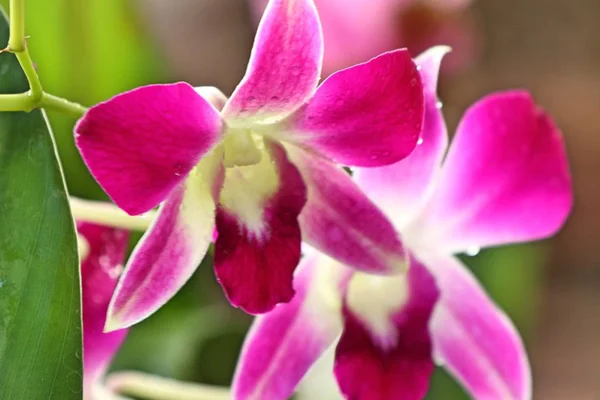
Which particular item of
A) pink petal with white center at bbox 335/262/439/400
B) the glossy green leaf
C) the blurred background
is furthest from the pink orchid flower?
the glossy green leaf

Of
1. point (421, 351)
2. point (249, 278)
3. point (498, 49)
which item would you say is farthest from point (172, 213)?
point (498, 49)

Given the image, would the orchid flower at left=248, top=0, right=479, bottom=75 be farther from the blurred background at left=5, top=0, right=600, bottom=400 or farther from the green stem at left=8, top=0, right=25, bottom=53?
the green stem at left=8, top=0, right=25, bottom=53

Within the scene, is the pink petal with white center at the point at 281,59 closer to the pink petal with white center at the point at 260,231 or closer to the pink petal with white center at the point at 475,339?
the pink petal with white center at the point at 260,231

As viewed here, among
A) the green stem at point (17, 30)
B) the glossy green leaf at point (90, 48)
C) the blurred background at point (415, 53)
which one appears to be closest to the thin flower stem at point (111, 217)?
the green stem at point (17, 30)

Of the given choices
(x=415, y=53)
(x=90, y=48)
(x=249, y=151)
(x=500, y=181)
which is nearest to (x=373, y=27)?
(x=415, y=53)

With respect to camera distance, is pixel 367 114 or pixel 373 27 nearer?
pixel 367 114

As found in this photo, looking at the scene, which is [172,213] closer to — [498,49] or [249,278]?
[249,278]

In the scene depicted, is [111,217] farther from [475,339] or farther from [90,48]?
[90,48]
